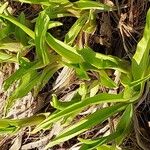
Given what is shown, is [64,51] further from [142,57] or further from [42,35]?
[142,57]

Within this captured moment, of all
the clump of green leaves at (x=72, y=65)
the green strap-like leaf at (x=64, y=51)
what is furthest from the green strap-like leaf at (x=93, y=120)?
the green strap-like leaf at (x=64, y=51)

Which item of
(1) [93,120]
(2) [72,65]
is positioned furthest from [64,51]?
(1) [93,120]

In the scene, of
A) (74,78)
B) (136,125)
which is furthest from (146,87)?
(74,78)

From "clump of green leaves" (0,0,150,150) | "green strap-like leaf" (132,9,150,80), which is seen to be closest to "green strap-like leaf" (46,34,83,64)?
"clump of green leaves" (0,0,150,150)

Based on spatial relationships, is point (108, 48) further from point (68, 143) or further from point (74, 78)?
point (68, 143)

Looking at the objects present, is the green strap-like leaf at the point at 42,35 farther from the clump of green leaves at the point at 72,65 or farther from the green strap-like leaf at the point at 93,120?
the green strap-like leaf at the point at 93,120

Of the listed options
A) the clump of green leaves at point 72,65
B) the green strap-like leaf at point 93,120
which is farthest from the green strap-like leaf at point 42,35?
the green strap-like leaf at point 93,120

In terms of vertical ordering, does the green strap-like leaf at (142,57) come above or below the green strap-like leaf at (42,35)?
below

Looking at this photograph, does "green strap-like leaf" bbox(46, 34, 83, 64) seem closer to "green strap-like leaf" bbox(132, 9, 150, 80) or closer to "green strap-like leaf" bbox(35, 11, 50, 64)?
"green strap-like leaf" bbox(35, 11, 50, 64)

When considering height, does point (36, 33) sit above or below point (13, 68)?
above
